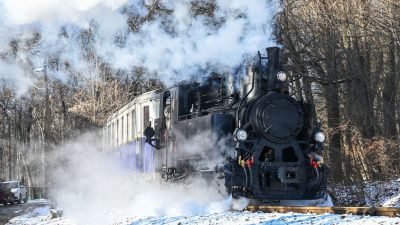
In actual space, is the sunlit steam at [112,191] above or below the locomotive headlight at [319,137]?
below

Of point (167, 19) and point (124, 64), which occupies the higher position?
point (167, 19)

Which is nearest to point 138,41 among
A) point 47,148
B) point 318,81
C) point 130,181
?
point 130,181

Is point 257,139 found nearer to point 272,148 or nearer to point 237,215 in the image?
point 272,148

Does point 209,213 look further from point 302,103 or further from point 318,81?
point 318,81

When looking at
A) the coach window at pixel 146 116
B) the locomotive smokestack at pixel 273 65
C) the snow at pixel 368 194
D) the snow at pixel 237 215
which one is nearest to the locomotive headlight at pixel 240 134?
the locomotive smokestack at pixel 273 65

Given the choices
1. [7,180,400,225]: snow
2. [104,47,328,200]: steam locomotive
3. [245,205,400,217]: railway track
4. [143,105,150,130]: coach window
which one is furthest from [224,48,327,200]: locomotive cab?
[143,105,150,130]: coach window

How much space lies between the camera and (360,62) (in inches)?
854

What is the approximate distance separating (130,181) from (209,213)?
6.60 m

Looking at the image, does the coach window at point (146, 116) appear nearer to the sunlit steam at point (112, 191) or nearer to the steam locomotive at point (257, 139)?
the sunlit steam at point (112, 191)

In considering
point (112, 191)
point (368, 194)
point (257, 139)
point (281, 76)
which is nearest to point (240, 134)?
point (257, 139)

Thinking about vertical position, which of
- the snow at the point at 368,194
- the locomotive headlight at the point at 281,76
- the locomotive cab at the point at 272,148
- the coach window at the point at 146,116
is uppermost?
→ the locomotive headlight at the point at 281,76

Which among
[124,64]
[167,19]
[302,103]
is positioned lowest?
[302,103]

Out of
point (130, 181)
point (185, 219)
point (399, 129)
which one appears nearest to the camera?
point (185, 219)

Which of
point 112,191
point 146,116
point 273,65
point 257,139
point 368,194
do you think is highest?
point 273,65
